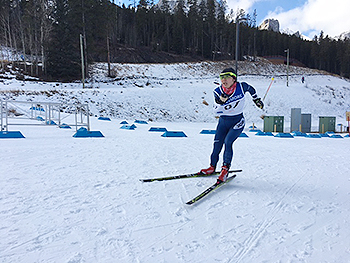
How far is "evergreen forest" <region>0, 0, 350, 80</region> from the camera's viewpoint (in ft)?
94.8

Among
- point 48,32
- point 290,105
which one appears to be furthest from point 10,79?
point 290,105

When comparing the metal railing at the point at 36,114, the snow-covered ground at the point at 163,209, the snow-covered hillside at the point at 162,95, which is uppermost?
the snow-covered hillside at the point at 162,95

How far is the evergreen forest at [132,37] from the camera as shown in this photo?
2889cm

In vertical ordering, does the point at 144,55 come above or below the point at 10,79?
above

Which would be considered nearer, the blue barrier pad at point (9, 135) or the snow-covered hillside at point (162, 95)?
the blue barrier pad at point (9, 135)

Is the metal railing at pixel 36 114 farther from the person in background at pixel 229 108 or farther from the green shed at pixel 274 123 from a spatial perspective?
the green shed at pixel 274 123

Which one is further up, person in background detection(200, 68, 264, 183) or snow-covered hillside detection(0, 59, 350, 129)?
snow-covered hillside detection(0, 59, 350, 129)

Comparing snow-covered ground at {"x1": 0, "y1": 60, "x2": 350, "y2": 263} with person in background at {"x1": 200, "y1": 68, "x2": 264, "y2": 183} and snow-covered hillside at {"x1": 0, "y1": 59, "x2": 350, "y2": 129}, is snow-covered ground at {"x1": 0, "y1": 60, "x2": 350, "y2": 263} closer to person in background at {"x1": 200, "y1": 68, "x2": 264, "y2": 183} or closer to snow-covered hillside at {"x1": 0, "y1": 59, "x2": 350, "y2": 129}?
person in background at {"x1": 200, "y1": 68, "x2": 264, "y2": 183}

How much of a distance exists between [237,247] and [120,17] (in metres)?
66.8

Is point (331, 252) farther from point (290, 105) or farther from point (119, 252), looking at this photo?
point (290, 105)

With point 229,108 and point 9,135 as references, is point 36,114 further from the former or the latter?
point 229,108

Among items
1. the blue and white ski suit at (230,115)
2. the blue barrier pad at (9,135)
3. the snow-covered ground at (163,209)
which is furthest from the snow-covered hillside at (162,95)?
the blue and white ski suit at (230,115)

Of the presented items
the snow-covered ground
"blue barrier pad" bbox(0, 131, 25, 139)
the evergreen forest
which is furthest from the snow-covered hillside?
the snow-covered ground

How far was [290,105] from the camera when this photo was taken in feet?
93.0
